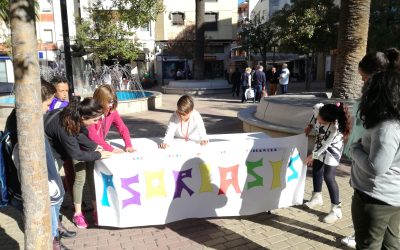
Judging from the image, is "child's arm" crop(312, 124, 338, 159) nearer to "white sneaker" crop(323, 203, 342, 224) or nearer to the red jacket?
"white sneaker" crop(323, 203, 342, 224)

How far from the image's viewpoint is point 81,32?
25000 mm

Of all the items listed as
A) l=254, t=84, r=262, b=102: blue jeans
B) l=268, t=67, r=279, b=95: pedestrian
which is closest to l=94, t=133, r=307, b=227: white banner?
l=254, t=84, r=262, b=102: blue jeans

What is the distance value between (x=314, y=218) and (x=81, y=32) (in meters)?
24.0

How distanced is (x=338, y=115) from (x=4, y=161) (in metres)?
3.23

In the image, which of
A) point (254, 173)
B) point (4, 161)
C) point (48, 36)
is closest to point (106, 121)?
point (4, 161)

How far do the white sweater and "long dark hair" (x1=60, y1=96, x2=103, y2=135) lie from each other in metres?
0.95

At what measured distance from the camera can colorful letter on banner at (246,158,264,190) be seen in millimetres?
3980

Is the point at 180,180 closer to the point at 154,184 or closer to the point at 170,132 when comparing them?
the point at 154,184

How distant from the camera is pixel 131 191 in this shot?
3.71 m

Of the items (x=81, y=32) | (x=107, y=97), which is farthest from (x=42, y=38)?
(x=107, y=97)

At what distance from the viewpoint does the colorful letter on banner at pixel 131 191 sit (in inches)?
145

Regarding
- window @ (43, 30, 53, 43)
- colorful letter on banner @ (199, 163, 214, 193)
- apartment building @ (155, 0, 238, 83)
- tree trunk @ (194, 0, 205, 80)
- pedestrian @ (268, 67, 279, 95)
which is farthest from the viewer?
apartment building @ (155, 0, 238, 83)

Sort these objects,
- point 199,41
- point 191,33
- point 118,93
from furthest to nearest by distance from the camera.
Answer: point 191,33 → point 199,41 → point 118,93

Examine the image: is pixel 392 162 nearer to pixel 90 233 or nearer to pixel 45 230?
pixel 45 230
